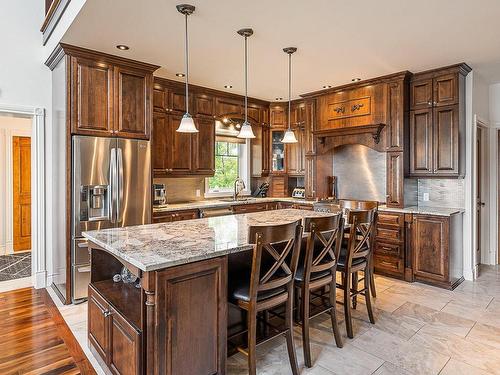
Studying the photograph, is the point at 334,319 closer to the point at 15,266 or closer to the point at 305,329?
the point at 305,329

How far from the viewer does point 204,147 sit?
5262mm

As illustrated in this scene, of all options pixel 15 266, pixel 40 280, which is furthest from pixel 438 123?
pixel 15 266

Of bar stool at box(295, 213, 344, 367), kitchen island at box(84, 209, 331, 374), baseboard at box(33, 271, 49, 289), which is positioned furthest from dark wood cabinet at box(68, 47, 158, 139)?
bar stool at box(295, 213, 344, 367)

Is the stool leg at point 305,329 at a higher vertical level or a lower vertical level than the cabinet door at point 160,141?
lower

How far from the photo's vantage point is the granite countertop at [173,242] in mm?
1791

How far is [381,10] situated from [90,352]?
12.0 feet

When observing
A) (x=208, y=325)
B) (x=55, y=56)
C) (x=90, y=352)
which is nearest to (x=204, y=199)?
(x=55, y=56)

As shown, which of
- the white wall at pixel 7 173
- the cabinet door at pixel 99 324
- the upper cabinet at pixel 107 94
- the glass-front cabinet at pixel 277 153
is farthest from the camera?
the glass-front cabinet at pixel 277 153

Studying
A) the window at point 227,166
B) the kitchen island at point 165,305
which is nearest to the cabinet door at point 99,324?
the kitchen island at point 165,305

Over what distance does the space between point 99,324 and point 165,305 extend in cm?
90

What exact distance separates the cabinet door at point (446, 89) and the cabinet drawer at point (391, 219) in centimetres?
156

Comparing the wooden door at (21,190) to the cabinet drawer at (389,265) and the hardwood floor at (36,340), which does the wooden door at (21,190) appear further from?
the cabinet drawer at (389,265)

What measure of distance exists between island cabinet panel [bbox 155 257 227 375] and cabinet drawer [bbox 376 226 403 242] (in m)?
3.10

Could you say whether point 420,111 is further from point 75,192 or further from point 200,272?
point 75,192
